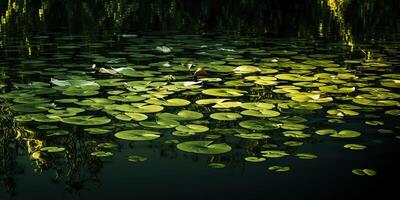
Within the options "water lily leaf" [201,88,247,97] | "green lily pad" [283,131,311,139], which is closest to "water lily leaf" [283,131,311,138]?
"green lily pad" [283,131,311,139]

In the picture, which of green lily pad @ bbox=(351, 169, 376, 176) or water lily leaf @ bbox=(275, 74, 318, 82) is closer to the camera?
green lily pad @ bbox=(351, 169, 376, 176)

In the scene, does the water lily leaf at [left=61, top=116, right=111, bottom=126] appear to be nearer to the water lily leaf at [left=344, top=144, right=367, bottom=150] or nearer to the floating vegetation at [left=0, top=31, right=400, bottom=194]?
the floating vegetation at [left=0, top=31, right=400, bottom=194]

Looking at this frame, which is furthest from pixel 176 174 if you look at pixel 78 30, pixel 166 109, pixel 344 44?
pixel 78 30

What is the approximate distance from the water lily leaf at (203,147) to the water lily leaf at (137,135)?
0.23 m

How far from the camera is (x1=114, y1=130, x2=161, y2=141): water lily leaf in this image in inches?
125

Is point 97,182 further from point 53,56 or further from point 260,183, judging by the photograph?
point 53,56

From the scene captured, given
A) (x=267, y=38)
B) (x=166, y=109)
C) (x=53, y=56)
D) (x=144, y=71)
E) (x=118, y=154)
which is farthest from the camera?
(x=267, y=38)

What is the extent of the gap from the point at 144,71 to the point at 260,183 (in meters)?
2.81

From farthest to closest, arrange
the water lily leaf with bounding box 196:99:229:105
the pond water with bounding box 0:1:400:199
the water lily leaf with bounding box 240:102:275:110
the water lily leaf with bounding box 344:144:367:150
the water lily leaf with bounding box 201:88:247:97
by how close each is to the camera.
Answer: the water lily leaf with bounding box 201:88:247:97
the water lily leaf with bounding box 196:99:229:105
the water lily leaf with bounding box 240:102:275:110
the water lily leaf with bounding box 344:144:367:150
the pond water with bounding box 0:1:400:199

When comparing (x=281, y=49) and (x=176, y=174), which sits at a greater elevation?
(x=281, y=49)

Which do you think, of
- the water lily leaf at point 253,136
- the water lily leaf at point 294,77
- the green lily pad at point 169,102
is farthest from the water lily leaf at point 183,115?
the water lily leaf at point 294,77

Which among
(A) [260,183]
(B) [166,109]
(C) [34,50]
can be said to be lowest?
(A) [260,183]

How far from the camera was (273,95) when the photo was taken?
14.5ft

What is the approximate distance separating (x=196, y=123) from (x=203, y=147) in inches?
20.3
